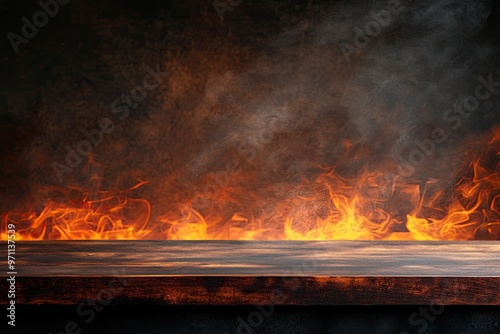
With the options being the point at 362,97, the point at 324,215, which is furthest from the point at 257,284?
the point at 362,97

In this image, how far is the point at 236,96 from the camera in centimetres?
342

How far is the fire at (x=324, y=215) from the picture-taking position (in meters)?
3.36

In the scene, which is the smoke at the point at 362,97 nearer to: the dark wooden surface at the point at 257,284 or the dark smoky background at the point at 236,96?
the dark smoky background at the point at 236,96

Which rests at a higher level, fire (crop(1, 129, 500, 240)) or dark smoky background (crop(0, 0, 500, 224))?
dark smoky background (crop(0, 0, 500, 224))

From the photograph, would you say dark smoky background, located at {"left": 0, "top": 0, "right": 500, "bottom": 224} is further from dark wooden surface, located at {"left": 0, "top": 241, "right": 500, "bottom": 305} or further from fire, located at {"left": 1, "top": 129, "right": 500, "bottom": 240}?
dark wooden surface, located at {"left": 0, "top": 241, "right": 500, "bottom": 305}

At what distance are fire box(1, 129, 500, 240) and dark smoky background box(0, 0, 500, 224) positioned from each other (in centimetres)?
4

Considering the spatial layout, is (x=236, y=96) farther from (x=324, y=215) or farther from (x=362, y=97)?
(x=324, y=215)

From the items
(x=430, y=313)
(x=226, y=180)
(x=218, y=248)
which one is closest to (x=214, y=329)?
(x=430, y=313)

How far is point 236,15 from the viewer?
3408 mm

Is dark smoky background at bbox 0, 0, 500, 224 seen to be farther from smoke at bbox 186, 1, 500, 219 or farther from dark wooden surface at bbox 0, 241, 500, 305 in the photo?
dark wooden surface at bbox 0, 241, 500, 305

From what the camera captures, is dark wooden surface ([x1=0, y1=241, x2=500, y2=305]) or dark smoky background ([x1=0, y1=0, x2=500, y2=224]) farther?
dark smoky background ([x1=0, y1=0, x2=500, y2=224])

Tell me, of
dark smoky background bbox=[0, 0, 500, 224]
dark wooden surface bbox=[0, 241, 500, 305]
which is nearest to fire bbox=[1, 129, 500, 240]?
dark smoky background bbox=[0, 0, 500, 224]

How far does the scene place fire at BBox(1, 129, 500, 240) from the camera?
11.0 feet

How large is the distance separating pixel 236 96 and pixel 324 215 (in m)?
0.72
